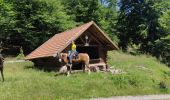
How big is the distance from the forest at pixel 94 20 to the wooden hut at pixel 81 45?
12439 millimetres

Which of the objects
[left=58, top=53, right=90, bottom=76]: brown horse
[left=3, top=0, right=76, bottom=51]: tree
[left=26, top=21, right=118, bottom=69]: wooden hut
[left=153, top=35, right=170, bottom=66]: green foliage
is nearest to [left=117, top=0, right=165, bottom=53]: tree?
[left=153, top=35, right=170, bottom=66]: green foliage

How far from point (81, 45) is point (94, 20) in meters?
24.4

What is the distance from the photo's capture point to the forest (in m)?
52.5

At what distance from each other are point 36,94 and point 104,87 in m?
5.11

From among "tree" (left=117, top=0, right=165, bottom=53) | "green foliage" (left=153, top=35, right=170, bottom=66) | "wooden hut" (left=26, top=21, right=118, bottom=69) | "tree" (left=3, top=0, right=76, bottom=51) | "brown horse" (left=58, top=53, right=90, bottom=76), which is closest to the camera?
"brown horse" (left=58, top=53, right=90, bottom=76)

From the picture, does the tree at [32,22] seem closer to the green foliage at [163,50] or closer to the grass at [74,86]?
the green foliage at [163,50]

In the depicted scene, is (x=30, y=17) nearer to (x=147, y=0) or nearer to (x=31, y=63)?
(x=31, y=63)

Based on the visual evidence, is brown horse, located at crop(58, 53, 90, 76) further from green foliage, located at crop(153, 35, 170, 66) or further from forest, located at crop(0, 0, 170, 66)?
green foliage, located at crop(153, 35, 170, 66)

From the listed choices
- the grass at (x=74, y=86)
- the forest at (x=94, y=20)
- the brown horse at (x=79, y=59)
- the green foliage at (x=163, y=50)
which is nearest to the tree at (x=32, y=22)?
the forest at (x=94, y=20)

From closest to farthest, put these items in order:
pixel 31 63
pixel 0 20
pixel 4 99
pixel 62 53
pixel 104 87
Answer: pixel 4 99, pixel 104 87, pixel 62 53, pixel 31 63, pixel 0 20

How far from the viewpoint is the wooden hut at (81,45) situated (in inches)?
1371

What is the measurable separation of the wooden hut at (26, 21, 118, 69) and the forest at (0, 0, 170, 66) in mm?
12439

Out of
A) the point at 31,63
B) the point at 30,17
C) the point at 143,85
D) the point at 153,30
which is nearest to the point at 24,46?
the point at 30,17

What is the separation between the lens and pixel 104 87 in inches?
1113
